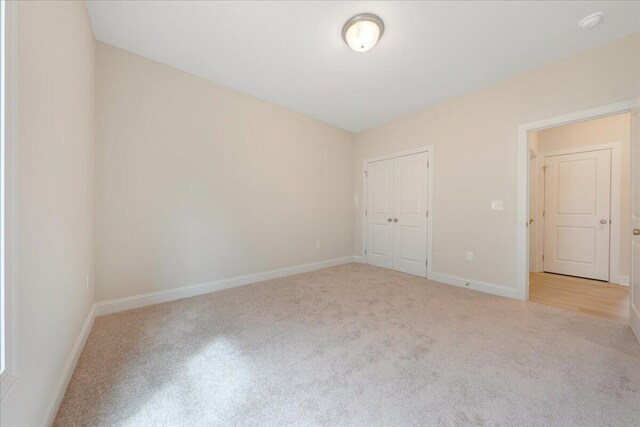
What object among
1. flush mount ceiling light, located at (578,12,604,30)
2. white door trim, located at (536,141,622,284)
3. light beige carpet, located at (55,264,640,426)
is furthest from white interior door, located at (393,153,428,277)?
white door trim, located at (536,141,622,284)

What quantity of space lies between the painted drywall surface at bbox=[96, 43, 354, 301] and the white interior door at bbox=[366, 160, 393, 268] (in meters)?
1.15

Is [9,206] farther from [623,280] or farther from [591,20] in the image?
[623,280]

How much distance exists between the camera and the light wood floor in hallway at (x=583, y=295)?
97.2 inches

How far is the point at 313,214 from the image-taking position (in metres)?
4.10

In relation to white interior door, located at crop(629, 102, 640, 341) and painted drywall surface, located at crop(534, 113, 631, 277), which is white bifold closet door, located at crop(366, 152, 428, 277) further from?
painted drywall surface, located at crop(534, 113, 631, 277)

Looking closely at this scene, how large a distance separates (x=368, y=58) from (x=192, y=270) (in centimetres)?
302

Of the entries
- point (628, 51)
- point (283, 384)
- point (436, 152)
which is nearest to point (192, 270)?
point (283, 384)

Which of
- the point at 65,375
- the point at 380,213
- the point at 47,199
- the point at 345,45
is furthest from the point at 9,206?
the point at 380,213

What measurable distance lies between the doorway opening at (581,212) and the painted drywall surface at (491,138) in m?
0.69

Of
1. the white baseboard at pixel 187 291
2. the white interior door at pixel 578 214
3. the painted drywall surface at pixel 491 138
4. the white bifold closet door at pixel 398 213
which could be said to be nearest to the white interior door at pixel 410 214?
the white bifold closet door at pixel 398 213

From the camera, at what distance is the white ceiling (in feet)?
6.23

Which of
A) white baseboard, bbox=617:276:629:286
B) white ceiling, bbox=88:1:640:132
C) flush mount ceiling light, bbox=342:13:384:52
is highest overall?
white ceiling, bbox=88:1:640:132

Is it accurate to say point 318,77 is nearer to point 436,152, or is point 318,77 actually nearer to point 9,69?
point 436,152

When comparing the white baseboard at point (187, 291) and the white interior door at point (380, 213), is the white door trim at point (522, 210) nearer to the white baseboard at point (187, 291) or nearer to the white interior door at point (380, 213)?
the white interior door at point (380, 213)
